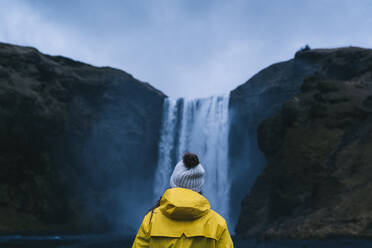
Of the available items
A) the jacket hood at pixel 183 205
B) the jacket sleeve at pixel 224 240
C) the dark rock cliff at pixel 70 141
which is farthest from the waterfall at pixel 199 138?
the jacket hood at pixel 183 205

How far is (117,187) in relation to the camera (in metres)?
37.1

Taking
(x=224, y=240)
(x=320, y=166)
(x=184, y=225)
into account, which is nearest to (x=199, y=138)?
(x=320, y=166)

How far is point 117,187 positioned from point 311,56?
2486 centimetres

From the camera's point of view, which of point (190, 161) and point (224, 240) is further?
point (190, 161)

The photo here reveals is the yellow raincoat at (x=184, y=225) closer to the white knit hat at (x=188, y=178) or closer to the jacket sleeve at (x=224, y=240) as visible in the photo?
the jacket sleeve at (x=224, y=240)

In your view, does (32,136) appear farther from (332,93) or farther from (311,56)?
(311,56)

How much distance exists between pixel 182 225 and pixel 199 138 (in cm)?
3849

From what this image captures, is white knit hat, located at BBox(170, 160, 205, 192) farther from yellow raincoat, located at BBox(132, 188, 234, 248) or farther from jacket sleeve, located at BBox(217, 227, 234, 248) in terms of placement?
jacket sleeve, located at BBox(217, 227, 234, 248)

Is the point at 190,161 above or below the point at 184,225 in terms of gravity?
above

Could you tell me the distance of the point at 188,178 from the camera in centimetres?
312

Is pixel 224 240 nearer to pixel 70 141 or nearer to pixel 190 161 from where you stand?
pixel 190 161

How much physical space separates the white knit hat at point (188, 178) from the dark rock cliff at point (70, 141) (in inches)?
992

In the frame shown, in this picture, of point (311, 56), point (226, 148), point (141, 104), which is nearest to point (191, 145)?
point (226, 148)

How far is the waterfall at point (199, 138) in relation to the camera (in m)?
39.1
